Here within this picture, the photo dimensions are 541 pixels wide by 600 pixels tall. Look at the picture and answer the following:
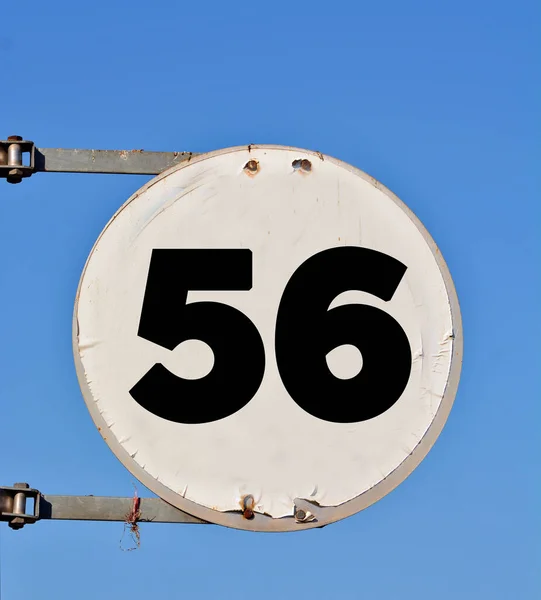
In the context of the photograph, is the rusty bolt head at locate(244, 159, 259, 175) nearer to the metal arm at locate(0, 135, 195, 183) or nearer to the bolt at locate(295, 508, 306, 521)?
the metal arm at locate(0, 135, 195, 183)

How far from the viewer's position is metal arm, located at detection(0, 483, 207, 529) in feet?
21.6

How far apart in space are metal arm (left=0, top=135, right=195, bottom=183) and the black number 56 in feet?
1.67

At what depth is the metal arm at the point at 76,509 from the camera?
658 centimetres

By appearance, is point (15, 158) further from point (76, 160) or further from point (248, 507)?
point (248, 507)

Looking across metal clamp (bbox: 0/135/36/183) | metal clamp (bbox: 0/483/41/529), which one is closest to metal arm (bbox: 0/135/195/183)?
metal clamp (bbox: 0/135/36/183)

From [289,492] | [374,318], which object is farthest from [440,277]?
[289,492]

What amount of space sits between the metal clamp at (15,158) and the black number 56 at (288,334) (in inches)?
33.5

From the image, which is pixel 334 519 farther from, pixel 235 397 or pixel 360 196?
pixel 360 196

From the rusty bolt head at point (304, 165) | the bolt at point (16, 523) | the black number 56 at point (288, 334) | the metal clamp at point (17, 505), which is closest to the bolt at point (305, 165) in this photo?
the rusty bolt head at point (304, 165)

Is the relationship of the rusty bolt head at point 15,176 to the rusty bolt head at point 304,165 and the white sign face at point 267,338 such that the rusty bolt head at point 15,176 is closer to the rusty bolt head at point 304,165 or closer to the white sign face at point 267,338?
the white sign face at point 267,338

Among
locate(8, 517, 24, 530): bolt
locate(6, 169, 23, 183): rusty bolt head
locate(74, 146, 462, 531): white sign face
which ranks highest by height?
locate(6, 169, 23, 183): rusty bolt head

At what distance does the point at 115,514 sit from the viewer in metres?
6.63

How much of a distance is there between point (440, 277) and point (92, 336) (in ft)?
5.78

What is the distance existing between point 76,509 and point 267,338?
126cm
